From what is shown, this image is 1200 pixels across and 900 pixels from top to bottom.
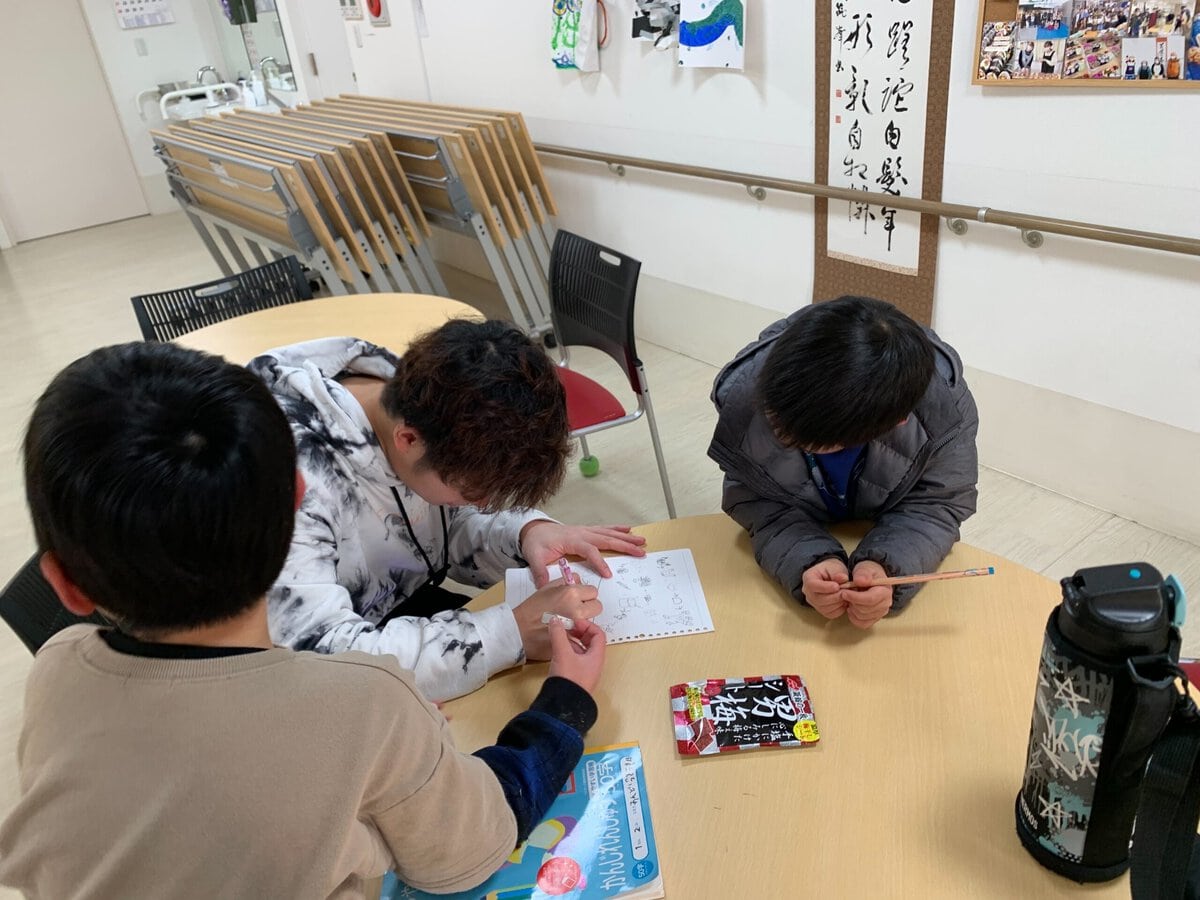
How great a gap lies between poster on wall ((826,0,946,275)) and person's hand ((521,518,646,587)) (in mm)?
1610

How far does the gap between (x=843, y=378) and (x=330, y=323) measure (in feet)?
5.41

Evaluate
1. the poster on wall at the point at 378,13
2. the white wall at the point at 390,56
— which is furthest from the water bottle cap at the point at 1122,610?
the poster on wall at the point at 378,13

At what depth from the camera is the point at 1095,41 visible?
1844 millimetres

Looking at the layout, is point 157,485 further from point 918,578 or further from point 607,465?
point 607,465

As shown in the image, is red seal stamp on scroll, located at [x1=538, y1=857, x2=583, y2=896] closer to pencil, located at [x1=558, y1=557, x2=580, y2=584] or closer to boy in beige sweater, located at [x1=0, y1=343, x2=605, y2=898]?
boy in beige sweater, located at [x1=0, y1=343, x2=605, y2=898]

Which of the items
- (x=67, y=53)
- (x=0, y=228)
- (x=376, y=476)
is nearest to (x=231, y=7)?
(x=67, y=53)

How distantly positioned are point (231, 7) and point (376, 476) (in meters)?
6.27

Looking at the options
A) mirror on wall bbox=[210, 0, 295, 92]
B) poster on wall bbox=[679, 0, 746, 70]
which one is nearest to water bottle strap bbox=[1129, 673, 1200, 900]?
poster on wall bbox=[679, 0, 746, 70]

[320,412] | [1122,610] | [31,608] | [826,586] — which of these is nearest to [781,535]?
[826,586]

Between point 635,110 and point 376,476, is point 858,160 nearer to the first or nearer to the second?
point 635,110

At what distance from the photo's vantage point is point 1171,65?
5.75 feet

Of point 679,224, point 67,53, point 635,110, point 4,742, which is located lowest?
point 4,742

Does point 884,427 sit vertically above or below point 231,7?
below

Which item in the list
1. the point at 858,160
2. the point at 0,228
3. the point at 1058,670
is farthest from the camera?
the point at 0,228
